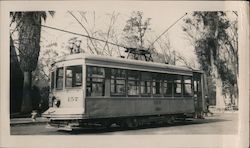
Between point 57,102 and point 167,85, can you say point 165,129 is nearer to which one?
point 167,85

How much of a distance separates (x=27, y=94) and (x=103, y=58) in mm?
391

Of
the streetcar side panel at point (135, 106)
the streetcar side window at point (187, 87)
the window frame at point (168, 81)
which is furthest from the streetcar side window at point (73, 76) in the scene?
the streetcar side window at point (187, 87)

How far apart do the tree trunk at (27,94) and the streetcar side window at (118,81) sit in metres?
0.39

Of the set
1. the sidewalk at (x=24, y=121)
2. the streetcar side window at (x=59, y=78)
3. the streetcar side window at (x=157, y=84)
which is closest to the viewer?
the sidewalk at (x=24, y=121)

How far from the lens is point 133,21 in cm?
214

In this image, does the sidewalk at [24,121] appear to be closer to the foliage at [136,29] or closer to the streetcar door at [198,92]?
the foliage at [136,29]

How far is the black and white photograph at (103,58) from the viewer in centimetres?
211

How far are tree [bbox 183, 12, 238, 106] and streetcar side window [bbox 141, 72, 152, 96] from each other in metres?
0.28

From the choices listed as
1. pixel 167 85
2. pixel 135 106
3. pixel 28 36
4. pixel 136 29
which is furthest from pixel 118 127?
pixel 28 36

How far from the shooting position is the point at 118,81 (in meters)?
2.23

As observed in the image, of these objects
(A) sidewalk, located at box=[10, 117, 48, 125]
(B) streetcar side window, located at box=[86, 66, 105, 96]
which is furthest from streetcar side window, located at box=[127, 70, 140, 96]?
(A) sidewalk, located at box=[10, 117, 48, 125]

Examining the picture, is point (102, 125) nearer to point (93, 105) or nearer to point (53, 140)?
point (93, 105)

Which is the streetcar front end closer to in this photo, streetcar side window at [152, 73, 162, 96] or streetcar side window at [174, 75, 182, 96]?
streetcar side window at [152, 73, 162, 96]

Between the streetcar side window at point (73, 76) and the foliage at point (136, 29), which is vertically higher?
the foliage at point (136, 29)
